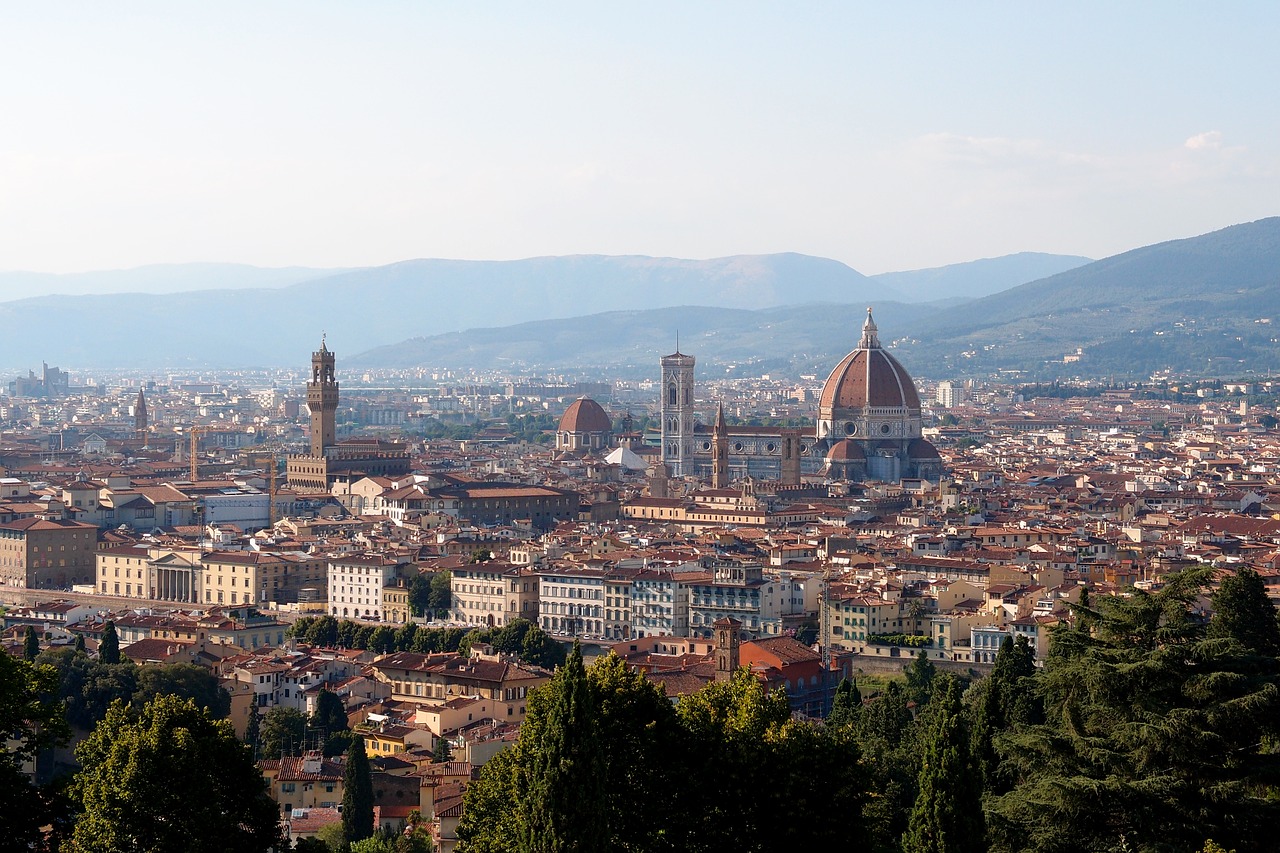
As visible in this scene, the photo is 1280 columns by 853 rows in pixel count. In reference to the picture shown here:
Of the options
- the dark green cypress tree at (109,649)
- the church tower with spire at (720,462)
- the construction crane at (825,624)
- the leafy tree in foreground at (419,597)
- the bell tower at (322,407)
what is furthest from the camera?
the bell tower at (322,407)

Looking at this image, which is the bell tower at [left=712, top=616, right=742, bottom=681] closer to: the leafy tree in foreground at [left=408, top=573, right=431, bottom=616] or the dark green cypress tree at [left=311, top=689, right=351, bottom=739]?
the dark green cypress tree at [left=311, top=689, right=351, bottom=739]

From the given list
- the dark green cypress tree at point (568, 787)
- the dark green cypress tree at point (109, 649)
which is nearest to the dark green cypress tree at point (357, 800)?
the dark green cypress tree at point (568, 787)

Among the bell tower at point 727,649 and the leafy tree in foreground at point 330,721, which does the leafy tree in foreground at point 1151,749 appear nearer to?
the leafy tree in foreground at point 330,721

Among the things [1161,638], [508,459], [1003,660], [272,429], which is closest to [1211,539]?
[1003,660]

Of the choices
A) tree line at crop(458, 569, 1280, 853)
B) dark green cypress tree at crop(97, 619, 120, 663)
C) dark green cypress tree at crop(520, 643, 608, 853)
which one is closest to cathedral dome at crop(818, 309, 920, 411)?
dark green cypress tree at crop(97, 619, 120, 663)

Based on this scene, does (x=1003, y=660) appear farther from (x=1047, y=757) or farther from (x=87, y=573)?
(x=87, y=573)
